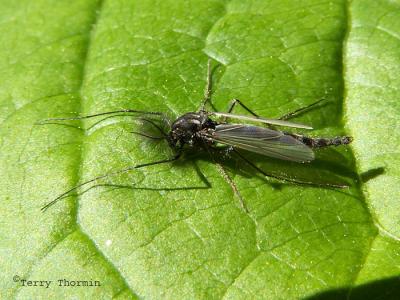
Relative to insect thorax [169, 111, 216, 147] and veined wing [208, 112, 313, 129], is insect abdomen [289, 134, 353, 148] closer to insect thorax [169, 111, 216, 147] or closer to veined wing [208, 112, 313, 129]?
veined wing [208, 112, 313, 129]

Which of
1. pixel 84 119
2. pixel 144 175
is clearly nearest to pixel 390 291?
pixel 144 175

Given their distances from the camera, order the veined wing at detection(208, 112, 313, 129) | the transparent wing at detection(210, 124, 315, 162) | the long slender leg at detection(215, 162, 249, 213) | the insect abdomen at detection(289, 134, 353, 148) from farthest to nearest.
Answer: the transparent wing at detection(210, 124, 315, 162)
the veined wing at detection(208, 112, 313, 129)
the insect abdomen at detection(289, 134, 353, 148)
the long slender leg at detection(215, 162, 249, 213)

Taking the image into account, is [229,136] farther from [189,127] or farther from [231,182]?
[231,182]

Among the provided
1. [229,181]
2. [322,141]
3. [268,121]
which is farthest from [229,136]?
[322,141]

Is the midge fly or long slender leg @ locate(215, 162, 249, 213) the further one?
the midge fly

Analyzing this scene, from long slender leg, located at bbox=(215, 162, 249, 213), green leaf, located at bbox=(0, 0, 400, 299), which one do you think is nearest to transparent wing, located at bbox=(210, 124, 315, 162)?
green leaf, located at bbox=(0, 0, 400, 299)

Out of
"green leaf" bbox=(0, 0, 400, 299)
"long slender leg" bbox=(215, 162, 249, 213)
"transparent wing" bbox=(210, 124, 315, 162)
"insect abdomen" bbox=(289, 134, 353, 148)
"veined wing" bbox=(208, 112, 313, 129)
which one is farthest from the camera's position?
"transparent wing" bbox=(210, 124, 315, 162)
